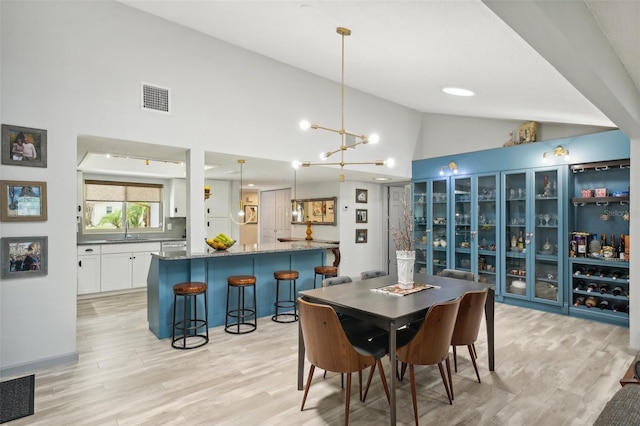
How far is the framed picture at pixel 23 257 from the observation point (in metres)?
3.03

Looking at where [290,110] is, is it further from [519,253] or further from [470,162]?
[519,253]

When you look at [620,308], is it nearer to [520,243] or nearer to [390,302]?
[520,243]

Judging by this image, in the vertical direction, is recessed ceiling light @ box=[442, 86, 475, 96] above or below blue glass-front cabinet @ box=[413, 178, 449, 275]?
above

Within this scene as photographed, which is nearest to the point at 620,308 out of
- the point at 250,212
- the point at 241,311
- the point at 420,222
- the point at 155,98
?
the point at 420,222

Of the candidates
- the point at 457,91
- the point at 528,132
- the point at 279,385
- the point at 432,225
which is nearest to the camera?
the point at 279,385

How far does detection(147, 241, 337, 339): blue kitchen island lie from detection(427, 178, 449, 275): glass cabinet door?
2.28m

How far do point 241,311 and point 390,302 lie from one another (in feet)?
8.41

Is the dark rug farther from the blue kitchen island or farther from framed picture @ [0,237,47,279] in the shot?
the blue kitchen island

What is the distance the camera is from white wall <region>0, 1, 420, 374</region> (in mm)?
3059

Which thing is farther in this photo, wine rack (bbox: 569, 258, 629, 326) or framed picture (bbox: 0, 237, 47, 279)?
wine rack (bbox: 569, 258, 629, 326)

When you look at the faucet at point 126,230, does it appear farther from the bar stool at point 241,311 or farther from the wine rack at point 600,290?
the wine rack at point 600,290

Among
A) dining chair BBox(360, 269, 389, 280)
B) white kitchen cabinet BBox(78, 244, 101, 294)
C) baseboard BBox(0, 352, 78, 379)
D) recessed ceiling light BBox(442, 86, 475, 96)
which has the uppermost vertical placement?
recessed ceiling light BBox(442, 86, 475, 96)

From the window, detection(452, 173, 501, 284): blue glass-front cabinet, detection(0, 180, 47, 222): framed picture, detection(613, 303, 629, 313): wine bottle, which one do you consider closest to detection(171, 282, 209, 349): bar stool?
detection(0, 180, 47, 222): framed picture

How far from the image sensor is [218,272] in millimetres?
4492
